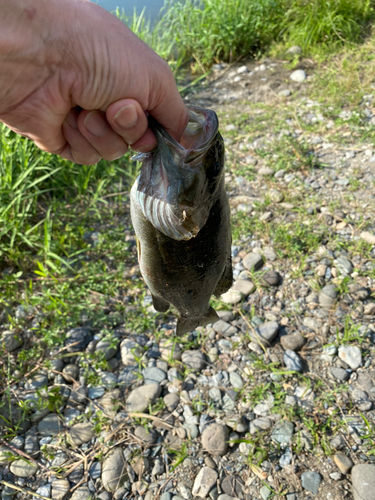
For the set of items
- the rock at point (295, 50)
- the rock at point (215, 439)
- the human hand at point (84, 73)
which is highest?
the human hand at point (84, 73)

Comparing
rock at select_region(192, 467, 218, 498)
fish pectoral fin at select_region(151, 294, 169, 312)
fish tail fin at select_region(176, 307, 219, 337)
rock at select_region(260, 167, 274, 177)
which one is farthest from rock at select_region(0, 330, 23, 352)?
rock at select_region(260, 167, 274, 177)

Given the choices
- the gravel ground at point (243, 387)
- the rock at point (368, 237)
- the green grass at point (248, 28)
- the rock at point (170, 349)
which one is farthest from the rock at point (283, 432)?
the green grass at point (248, 28)

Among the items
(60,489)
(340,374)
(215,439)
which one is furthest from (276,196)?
(60,489)

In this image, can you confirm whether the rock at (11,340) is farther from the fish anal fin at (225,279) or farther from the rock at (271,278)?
the rock at (271,278)

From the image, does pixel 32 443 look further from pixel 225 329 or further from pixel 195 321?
pixel 225 329

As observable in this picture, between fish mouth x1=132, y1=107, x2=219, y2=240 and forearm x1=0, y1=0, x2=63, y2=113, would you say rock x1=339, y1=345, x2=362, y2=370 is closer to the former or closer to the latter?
fish mouth x1=132, y1=107, x2=219, y2=240

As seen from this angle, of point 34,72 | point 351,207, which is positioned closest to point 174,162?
point 34,72
